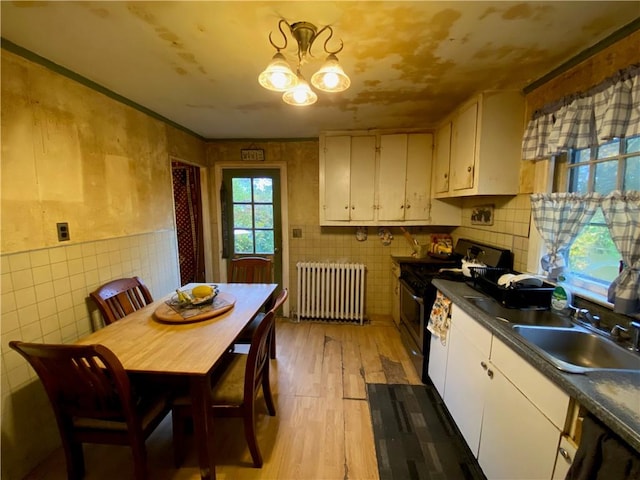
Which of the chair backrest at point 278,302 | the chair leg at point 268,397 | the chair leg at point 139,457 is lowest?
the chair leg at point 268,397

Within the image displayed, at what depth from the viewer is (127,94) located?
2090 mm

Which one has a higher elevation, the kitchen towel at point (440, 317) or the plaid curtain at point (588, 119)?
the plaid curtain at point (588, 119)

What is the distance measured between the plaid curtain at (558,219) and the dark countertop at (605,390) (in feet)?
2.42

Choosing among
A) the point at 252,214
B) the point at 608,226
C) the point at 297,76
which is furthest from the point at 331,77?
the point at 252,214

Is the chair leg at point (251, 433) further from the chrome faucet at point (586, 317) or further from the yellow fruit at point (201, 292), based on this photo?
the chrome faucet at point (586, 317)

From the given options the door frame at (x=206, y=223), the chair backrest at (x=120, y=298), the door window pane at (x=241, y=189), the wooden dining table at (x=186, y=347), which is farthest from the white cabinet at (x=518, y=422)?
the door frame at (x=206, y=223)

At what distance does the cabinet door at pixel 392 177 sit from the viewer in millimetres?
3049

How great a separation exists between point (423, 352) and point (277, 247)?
2104 millimetres

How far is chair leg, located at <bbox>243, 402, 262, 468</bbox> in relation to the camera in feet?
4.88

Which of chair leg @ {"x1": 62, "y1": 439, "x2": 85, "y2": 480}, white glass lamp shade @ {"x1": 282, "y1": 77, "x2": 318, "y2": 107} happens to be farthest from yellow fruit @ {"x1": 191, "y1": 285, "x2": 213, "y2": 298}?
white glass lamp shade @ {"x1": 282, "y1": 77, "x2": 318, "y2": 107}

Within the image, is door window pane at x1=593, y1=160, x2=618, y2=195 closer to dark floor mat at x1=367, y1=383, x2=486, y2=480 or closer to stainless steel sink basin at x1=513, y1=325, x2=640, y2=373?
stainless steel sink basin at x1=513, y1=325, x2=640, y2=373

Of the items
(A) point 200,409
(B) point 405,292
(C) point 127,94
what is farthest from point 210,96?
(B) point 405,292

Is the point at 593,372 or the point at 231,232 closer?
the point at 593,372

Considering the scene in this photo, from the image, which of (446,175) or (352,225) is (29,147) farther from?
(446,175)
